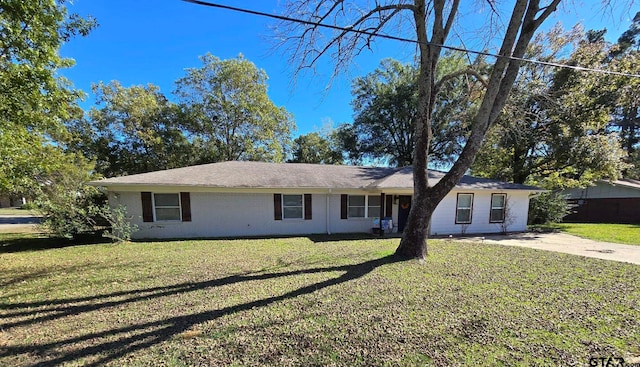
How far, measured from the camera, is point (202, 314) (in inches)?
150

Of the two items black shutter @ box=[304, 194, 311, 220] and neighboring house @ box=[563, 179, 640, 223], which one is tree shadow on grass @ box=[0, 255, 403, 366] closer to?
black shutter @ box=[304, 194, 311, 220]

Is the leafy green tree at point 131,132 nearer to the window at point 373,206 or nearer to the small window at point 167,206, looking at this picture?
the small window at point 167,206

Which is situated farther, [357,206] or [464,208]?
[357,206]

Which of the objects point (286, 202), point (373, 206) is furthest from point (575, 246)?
point (286, 202)

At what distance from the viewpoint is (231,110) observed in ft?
68.3

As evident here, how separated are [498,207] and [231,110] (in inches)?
770

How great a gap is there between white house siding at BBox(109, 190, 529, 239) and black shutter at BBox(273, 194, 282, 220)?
14 cm

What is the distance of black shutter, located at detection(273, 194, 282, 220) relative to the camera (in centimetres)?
1113

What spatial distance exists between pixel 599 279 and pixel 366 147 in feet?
58.7

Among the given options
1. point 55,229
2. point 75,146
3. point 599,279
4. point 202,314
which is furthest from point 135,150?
point 599,279

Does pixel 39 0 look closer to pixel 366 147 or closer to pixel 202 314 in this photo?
pixel 202 314

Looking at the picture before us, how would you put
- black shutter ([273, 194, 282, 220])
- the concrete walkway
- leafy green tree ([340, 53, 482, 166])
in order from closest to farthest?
the concrete walkway < black shutter ([273, 194, 282, 220]) < leafy green tree ([340, 53, 482, 166])

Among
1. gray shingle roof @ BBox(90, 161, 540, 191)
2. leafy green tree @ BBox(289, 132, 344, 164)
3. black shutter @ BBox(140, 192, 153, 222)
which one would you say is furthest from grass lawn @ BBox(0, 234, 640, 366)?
leafy green tree @ BBox(289, 132, 344, 164)

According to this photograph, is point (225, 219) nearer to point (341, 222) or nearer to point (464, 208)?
point (341, 222)
